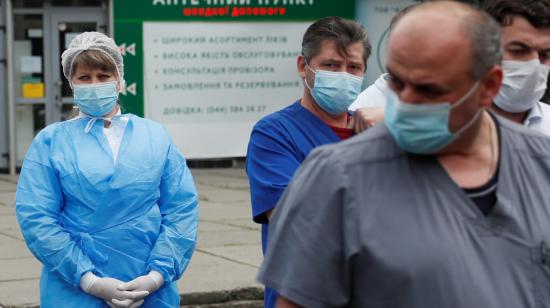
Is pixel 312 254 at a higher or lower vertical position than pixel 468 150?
lower

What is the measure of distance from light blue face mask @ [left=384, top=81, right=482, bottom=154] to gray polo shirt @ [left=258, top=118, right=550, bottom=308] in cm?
5

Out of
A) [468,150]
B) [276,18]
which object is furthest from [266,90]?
[468,150]

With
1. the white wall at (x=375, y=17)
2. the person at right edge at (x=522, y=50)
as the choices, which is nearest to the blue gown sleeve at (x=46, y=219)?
the person at right edge at (x=522, y=50)

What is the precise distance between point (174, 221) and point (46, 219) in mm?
577

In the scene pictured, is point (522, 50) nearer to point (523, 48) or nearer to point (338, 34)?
point (523, 48)

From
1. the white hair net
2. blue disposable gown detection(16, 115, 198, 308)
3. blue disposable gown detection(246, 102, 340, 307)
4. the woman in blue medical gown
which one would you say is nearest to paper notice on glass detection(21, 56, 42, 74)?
the white hair net

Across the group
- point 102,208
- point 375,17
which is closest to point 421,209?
point 102,208

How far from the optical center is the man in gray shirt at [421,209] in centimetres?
244

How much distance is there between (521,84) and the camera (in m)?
3.59

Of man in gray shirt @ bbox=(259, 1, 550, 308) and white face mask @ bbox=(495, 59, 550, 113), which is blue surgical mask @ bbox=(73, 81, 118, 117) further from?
man in gray shirt @ bbox=(259, 1, 550, 308)

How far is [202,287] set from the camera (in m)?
7.97

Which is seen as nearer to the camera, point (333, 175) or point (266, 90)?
point (333, 175)

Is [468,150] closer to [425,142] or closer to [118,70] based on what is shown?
[425,142]

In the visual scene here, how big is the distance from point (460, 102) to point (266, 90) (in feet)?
48.3
